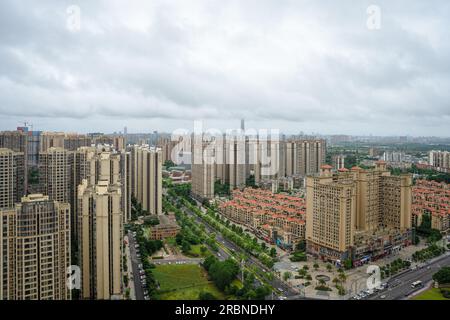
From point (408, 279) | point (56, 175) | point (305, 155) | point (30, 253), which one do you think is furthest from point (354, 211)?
point (305, 155)

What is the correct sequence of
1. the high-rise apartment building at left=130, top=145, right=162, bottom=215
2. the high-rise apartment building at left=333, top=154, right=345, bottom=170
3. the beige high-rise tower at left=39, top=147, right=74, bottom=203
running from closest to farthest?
the beige high-rise tower at left=39, top=147, right=74, bottom=203 < the high-rise apartment building at left=130, top=145, right=162, bottom=215 < the high-rise apartment building at left=333, top=154, right=345, bottom=170

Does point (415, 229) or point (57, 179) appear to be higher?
point (57, 179)

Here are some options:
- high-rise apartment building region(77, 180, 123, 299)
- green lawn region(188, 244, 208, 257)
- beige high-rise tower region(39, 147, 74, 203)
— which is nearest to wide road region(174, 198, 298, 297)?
green lawn region(188, 244, 208, 257)

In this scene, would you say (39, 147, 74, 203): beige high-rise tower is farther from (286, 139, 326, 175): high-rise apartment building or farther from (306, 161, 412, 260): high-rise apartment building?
(286, 139, 326, 175): high-rise apartment building

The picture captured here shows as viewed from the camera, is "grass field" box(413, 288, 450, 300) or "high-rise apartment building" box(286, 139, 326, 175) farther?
"high-rise apartment building" box(286, 139, 326, 175)

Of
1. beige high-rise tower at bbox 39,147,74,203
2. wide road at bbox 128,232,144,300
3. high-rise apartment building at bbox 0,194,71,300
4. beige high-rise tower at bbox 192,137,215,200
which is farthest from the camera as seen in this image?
beige high-rise tower at bbox 192,137,215,200
